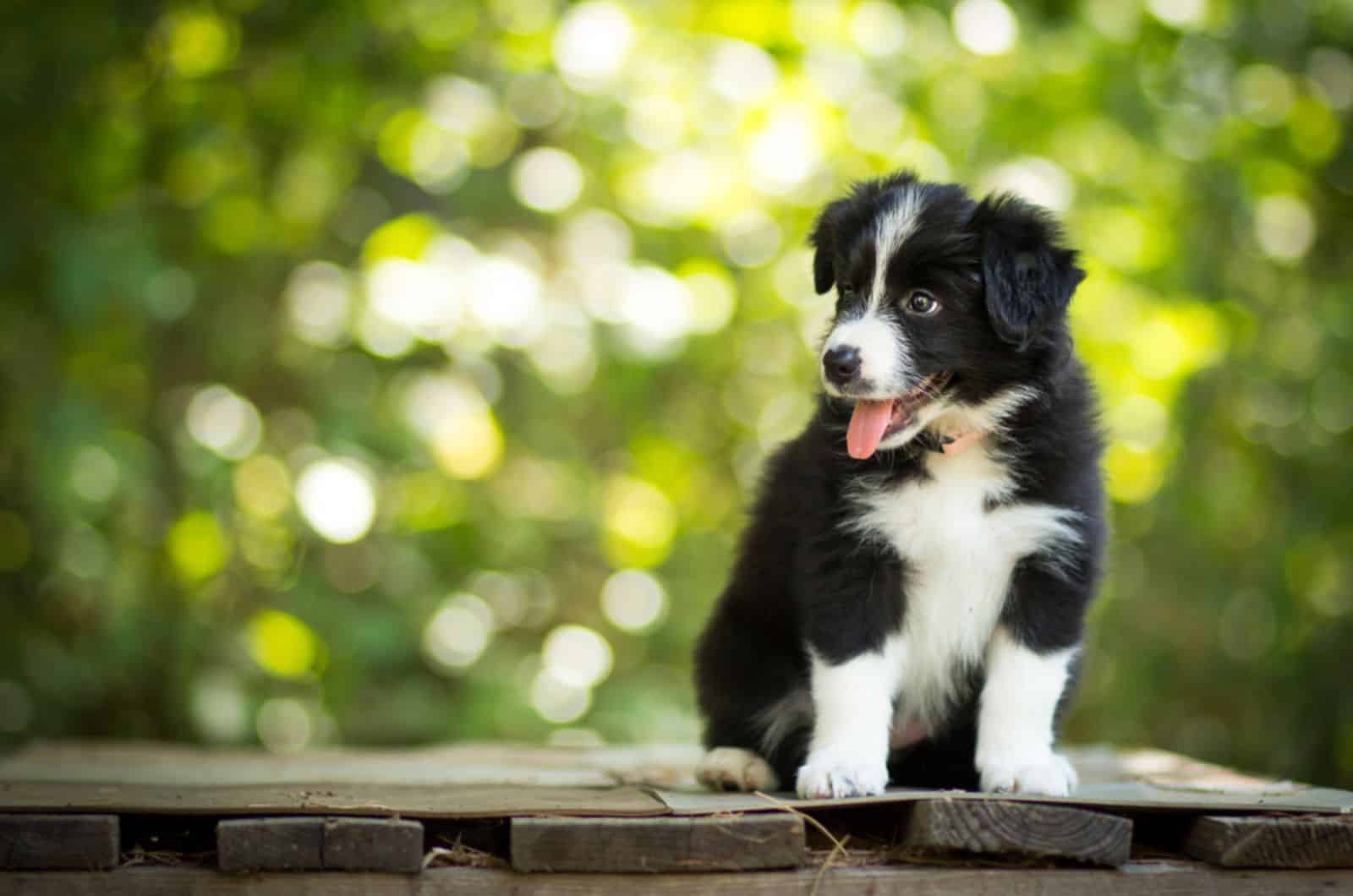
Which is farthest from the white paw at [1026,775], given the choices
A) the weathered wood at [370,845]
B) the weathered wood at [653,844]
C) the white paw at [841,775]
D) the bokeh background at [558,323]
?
the bokeh background at [558,323]

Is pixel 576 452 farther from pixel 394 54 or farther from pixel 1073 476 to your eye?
pixel 1073 476

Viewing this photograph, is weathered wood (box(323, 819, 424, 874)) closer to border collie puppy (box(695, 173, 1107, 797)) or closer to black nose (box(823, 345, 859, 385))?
border collie puppy (box(695, 173, 1107, 797))

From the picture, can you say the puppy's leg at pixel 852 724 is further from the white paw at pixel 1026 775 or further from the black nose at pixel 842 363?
the black nose at pixel 842 363

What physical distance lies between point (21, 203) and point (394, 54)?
1.69 metres

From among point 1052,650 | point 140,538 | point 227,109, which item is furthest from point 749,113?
point 1052,650

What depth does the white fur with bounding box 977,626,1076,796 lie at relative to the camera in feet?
9.59

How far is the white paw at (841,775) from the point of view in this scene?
9.30 feet

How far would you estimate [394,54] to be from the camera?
6.30 metres

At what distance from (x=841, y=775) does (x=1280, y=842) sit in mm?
889

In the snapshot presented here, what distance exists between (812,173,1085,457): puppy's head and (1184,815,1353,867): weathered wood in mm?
997

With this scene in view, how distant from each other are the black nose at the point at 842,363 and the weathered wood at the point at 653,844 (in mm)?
899

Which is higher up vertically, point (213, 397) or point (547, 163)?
point (547, 163)

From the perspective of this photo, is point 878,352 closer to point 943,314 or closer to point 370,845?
point 943,314

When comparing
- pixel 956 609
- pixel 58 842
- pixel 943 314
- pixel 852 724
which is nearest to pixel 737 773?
pixel 852 724
